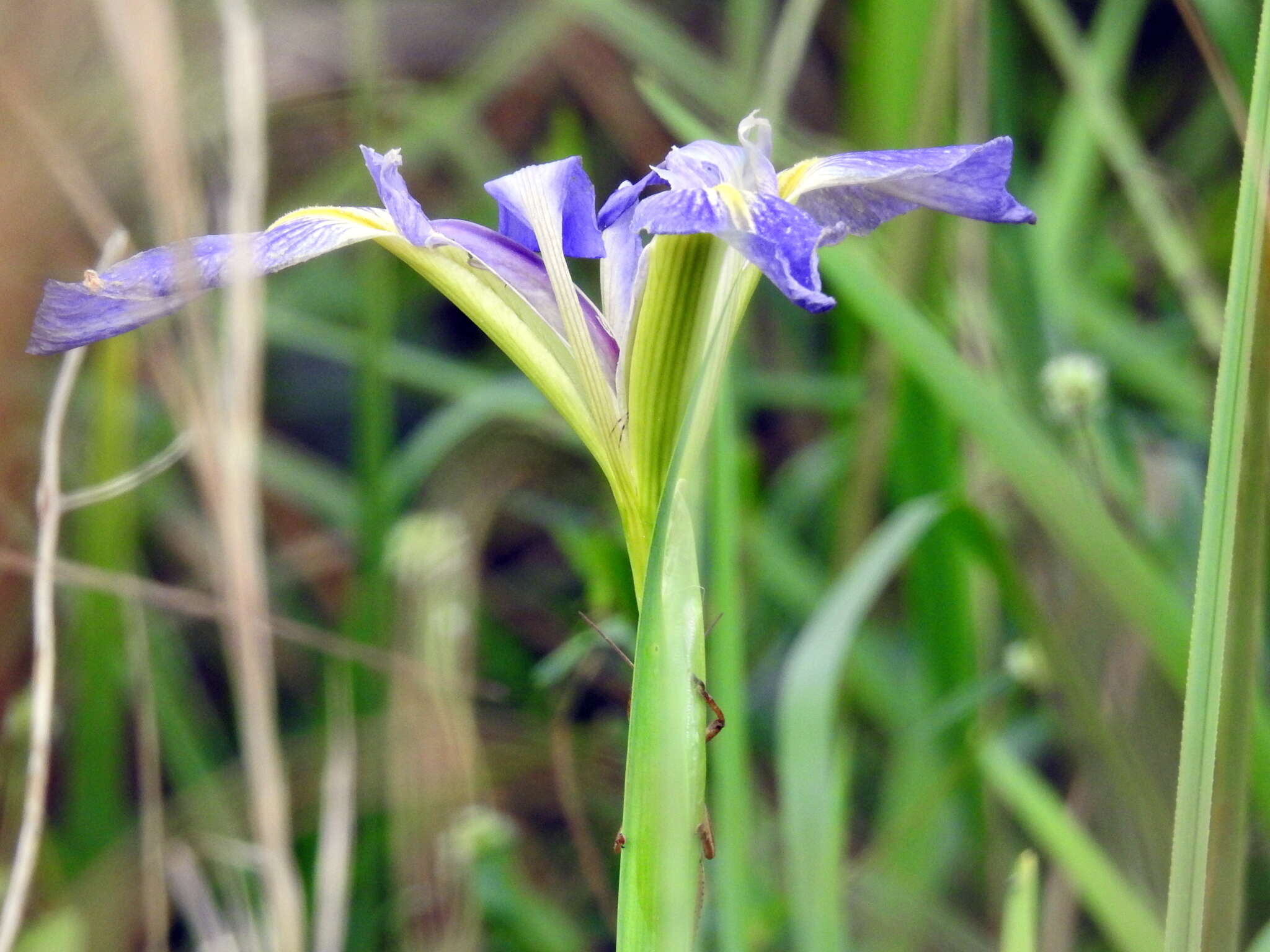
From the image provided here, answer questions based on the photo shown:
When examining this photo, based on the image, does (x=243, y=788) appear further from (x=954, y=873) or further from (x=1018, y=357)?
(x=1018, y=357)

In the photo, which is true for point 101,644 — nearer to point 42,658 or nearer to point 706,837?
point 42,658

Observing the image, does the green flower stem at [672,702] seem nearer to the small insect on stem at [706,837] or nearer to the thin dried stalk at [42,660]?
the small insect on stem at [706,837]

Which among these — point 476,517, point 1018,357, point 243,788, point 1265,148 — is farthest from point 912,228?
point 243,788

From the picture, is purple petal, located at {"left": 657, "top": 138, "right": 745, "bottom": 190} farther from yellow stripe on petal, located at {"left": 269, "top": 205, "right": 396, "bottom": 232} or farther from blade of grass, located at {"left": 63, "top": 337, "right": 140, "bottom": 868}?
blade of grass, located at {"left": 63, "top": 337, "right": 140, "bottom": 868}

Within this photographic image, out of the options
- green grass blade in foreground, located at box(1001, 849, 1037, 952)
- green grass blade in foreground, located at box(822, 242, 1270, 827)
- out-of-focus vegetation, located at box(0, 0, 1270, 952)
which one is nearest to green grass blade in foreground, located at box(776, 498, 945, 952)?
out-of-focus vegetation, located at box(0, 0, 1270, 952)

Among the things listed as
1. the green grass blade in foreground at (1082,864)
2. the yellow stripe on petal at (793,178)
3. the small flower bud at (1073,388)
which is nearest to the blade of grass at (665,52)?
the small flower bud at (1073,388)

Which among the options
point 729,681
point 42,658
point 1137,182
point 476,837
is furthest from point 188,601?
point 1137,182

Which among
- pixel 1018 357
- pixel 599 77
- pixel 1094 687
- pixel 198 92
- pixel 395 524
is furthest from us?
pixel 599 77
